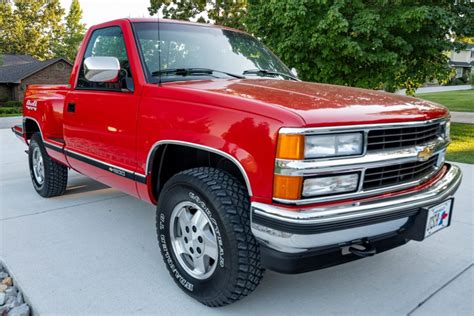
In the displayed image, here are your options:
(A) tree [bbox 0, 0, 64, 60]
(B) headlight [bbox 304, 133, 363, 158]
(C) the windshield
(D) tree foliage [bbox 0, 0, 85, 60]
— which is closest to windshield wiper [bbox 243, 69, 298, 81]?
(C) the windshield

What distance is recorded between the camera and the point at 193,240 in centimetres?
266

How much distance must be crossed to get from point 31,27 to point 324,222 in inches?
2439

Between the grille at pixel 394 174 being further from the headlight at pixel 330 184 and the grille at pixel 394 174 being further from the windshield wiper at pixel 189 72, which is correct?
the windshield wiper at pixel 189 72

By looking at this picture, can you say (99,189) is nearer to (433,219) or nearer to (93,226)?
(93,226)

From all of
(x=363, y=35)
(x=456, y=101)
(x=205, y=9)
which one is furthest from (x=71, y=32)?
(x=363, y=35)

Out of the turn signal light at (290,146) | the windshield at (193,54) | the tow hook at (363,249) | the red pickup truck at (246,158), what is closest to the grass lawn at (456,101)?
the windshield at (193,54)

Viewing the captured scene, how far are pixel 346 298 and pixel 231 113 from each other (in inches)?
58.6

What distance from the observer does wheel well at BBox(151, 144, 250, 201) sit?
280 centimetres

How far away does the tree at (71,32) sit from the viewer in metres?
49.8

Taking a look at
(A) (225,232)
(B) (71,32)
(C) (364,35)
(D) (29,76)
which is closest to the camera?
(A) (225,232)

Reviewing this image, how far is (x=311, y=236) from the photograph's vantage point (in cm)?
201

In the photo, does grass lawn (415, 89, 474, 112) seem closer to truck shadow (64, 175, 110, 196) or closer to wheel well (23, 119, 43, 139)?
truck shadow (64, 175, 110, 196)

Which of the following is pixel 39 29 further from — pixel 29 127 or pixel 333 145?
pixel 333 145

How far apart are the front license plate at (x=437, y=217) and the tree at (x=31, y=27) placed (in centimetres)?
5802
